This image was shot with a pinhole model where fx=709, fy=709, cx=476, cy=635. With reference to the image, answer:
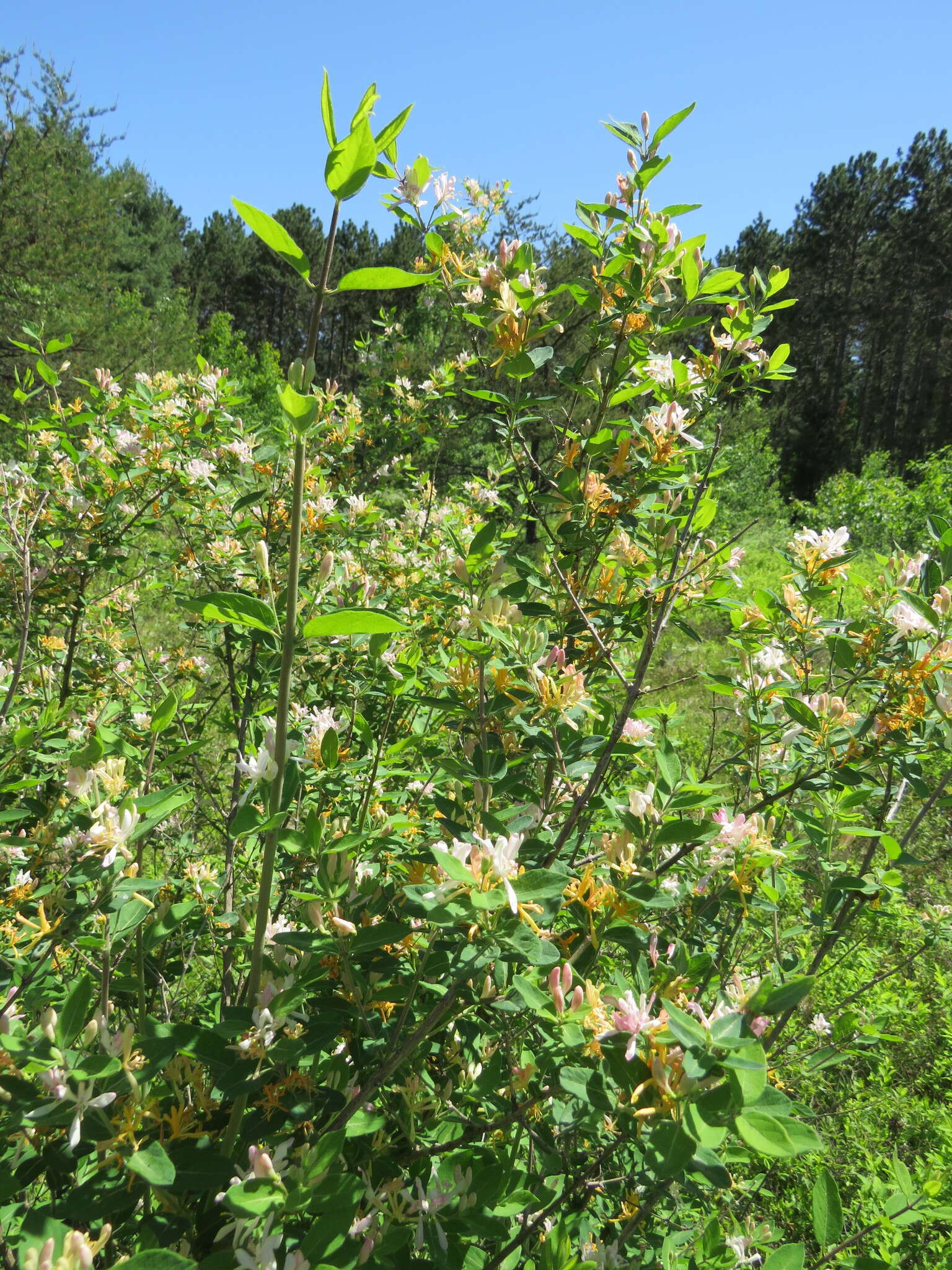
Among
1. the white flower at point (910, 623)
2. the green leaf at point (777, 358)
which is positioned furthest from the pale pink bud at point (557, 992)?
the green leaf at point (777, 358)

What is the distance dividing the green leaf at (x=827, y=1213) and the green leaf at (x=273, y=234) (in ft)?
4.07

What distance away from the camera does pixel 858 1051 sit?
5.11 feet

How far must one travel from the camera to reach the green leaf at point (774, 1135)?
64cm

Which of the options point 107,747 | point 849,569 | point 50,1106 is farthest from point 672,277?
point 50,1106

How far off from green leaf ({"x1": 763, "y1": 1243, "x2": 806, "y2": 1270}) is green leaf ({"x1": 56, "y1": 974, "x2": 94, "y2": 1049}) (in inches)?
33.5

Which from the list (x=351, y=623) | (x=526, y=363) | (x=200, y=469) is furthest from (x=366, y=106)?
(x=200, y=469)

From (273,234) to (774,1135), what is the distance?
923 millimetres

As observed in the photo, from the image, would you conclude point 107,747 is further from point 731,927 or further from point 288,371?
point 731,927

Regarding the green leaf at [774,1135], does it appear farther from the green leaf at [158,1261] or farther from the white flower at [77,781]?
the white flower at [77,781]

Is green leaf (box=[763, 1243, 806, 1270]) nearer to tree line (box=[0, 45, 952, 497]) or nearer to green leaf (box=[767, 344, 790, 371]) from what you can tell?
green leaf (box=[767, 344, 790, 371])

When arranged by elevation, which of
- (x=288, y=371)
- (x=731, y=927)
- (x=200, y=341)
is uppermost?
(x=200, y=341)

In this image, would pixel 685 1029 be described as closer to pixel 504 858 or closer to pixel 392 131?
pixel 504 858

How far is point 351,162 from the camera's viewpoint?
610mm

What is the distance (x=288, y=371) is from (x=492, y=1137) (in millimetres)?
1238
